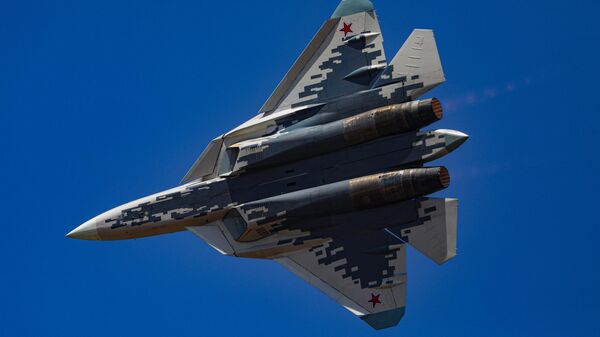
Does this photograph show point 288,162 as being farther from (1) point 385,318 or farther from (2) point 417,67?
(1) point 385,318

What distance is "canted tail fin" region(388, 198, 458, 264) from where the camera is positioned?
4050cm

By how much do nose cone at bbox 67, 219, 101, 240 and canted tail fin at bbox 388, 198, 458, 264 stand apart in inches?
478

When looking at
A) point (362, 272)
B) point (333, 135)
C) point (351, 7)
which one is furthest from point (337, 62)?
point (362, 272)

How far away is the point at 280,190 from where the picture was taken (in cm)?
4166

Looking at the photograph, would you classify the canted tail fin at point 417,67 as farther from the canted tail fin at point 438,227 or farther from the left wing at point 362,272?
the left wing at point 362,272

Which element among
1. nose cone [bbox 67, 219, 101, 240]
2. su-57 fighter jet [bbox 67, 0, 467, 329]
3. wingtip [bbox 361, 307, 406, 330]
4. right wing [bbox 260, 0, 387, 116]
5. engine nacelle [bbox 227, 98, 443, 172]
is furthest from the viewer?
nose cone [bbox 67, 219, 101, 240]

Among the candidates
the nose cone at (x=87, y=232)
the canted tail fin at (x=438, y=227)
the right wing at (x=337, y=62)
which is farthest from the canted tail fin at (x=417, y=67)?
the nose cone at (x=87, y=232)

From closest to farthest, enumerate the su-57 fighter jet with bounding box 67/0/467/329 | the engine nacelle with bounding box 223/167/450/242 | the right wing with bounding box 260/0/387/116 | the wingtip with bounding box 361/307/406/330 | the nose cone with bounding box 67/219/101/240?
the engine nacelle with bounding box 223/167/450/242
the su-57 fighter jet with bounding box 67/0/467/329
the wingtip with bounding box 361/307/406/330
the right wing with bounding box 260/0/387/116
the nose cone with bounding box 67/219/101/240

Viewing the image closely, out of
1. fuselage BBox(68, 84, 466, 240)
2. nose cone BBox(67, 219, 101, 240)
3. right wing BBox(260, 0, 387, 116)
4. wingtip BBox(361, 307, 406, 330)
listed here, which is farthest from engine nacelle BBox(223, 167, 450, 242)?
nose cone BBox(67, 219, 101, 240)

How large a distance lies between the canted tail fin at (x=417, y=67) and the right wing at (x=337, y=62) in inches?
33.8

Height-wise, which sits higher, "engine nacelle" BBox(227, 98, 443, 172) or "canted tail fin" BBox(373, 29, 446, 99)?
"canted tail fin" BBox(373, 29, 446, 99)

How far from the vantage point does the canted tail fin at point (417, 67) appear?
135 ft

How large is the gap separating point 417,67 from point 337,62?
3371mm

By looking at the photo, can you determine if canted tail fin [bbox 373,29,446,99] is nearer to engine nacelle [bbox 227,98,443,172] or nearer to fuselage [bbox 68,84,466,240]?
fuselage [bbox 68,84,466,240]
